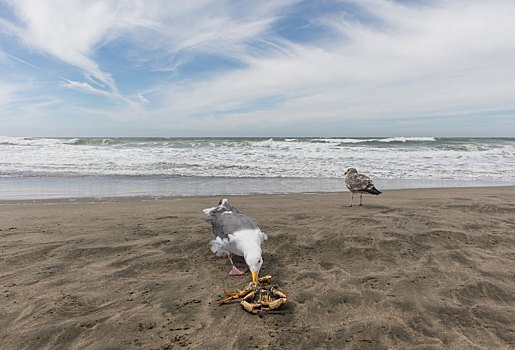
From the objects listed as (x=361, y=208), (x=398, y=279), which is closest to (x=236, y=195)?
(x=361, y=208)

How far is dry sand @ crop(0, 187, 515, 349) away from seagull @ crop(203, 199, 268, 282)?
0.96 feet

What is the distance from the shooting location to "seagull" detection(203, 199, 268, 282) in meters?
3.08

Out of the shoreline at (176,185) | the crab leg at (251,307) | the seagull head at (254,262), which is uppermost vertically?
the seagull head at (254,262)

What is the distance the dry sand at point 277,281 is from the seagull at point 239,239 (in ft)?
0.96

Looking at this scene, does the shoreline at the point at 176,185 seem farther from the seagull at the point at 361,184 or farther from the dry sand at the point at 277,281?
the dry sand at the point at 277,281

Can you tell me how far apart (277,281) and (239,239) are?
23.3 inches

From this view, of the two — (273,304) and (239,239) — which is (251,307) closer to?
(273,304)

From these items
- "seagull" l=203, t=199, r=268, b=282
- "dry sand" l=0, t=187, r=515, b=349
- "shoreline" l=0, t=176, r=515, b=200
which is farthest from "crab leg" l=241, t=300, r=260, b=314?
"shoreline" l=0, t=176, r=515, b=200

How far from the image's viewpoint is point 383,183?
12.0 meters

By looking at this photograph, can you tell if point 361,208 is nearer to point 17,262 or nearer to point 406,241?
point 406,241

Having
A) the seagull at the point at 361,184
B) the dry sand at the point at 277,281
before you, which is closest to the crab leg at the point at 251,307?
A: the dry sand at the point at 277,281

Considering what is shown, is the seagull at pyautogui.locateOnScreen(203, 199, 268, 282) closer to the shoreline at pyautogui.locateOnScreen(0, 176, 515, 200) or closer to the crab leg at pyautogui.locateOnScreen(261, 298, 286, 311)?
the crab leg at pyautogui.locateOnScreen(261, 298, 286, 311)

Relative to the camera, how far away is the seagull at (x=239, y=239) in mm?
3078

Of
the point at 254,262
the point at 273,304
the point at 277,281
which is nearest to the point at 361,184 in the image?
the point at 277,281
